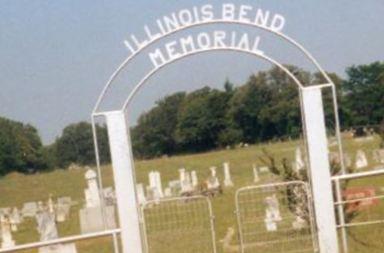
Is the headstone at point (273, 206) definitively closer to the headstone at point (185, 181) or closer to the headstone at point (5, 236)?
the headstone at point (5, 236)

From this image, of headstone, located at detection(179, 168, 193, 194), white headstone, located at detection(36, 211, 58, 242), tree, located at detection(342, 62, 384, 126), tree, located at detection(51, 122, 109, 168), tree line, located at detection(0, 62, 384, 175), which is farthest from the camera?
tree, located at detection(342, 62, 384, 126)

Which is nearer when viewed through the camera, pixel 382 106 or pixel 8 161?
pixel 382 106

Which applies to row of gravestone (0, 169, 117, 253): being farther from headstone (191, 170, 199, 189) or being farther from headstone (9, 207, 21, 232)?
headstone (191, 170, 199, 189)

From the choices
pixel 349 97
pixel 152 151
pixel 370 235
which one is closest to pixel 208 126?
pixel 152 151

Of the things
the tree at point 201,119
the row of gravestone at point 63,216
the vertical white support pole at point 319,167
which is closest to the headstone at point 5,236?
the row of gravestone at point 63,216

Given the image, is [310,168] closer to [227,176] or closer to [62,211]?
[62,211]

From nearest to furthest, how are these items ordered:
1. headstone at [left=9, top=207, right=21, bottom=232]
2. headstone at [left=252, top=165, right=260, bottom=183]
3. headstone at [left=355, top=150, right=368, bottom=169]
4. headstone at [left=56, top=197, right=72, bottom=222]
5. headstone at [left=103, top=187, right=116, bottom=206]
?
headstone at [left=103, top=187, right=116, bottom=206], headstone at [left=56, top=197, right=72, bottom=222], headstone at [left=9, top=207, right=21, bottom=232], headstone at [left=355, top=150, right=368, bottom=169], headstone at [left=252, top=165, right=260, bottom=183]

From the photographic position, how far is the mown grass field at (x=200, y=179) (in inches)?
575

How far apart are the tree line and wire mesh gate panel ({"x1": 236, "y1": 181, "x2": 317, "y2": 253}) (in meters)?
2.62

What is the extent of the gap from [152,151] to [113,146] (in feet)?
51.3

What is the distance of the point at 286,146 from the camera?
84.3ft

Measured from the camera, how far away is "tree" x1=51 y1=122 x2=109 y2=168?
27.9 metres

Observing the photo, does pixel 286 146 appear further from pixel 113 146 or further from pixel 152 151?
pixel 113 146

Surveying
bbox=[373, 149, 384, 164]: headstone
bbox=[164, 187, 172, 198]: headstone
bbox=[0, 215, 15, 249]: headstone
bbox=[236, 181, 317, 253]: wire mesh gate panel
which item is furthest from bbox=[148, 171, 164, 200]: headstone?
bbox=[236, 181, 317, 253]: wire mesh gate panel
